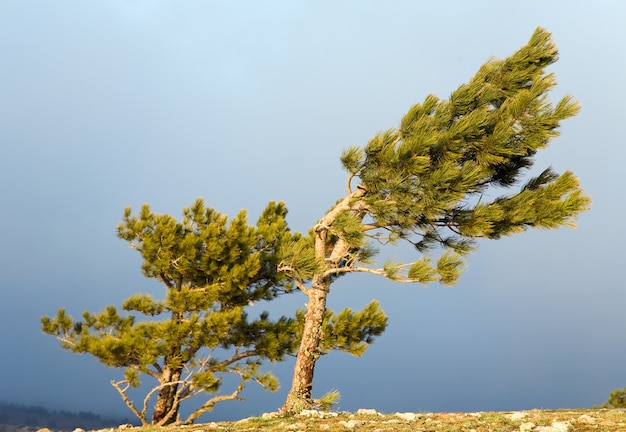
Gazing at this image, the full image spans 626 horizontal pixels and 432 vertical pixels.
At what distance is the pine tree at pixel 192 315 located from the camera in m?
17.0

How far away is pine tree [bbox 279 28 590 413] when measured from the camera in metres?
14.0

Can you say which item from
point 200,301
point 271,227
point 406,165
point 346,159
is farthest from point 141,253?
point 406,165

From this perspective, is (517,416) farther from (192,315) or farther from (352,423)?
(192,315)

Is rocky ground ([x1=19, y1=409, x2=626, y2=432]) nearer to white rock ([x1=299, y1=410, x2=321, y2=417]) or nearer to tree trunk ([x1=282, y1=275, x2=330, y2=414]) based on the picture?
white rock ([x1=299, y1=410, x2=321, y2=417])

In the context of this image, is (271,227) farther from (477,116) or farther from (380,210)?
(477,116)

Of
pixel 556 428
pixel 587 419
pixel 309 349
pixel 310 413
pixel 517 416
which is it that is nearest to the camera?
pixel 556 428

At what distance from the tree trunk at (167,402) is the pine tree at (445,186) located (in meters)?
5.15

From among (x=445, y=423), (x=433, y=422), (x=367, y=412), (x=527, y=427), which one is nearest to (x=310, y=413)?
(x=367, y=412)

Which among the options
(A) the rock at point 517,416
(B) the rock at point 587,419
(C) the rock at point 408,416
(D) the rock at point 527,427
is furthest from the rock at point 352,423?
(B) the rock at point 587,419

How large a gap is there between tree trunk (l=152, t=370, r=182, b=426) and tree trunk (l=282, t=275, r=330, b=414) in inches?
201

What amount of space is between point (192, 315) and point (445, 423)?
→ 817 centimetres

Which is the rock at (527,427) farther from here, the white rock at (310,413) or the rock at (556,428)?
the white rock at (310,413)

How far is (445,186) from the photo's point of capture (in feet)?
45.4

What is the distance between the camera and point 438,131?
14375mm
